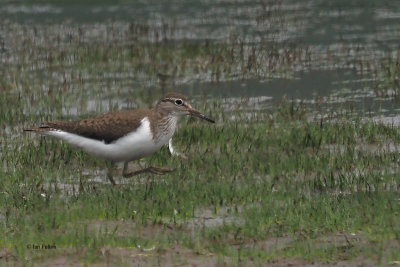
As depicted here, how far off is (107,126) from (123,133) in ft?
0.93

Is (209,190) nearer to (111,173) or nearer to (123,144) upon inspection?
(123,144)

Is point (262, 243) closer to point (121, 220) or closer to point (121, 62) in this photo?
point (121, 220)

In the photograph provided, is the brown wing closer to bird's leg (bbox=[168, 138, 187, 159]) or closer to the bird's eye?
the bird's eye

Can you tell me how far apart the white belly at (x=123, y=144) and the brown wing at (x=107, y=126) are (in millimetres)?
57

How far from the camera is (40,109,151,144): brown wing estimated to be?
41.3 ft

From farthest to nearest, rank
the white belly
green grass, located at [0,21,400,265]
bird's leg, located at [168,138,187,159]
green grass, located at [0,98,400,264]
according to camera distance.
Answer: bird's leg, located at [168,138,187,159] → the white belly → green grass, located at [0,98,400,264] → green grass, located at [0,21,400,265]

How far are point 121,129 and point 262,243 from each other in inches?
121

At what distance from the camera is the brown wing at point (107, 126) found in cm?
1258

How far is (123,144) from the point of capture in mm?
12531

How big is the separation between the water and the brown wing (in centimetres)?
546

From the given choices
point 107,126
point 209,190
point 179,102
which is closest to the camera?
point 209,190

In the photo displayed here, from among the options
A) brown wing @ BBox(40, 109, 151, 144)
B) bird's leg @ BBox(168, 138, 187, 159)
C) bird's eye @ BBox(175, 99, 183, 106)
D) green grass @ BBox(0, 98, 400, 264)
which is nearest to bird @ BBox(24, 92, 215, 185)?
brown wing @ BBox(40, 109, 151, 144)

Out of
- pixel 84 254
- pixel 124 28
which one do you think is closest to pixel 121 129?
pixel 84 254

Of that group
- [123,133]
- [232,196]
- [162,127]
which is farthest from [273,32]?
[232,196]
